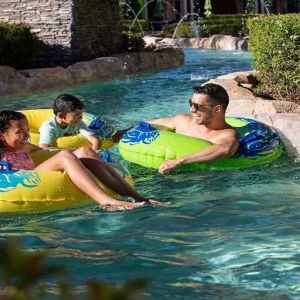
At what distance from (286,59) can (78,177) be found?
15.1ft

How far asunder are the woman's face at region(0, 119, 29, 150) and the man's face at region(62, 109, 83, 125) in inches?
45.2

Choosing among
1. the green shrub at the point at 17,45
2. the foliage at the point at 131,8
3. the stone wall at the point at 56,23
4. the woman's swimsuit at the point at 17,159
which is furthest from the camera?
the foliage at the point at 131,8

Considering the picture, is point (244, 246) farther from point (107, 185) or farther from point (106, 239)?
point (107, 185)

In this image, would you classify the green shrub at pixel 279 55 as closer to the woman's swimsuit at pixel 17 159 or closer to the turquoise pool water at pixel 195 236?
the turquoise pool water at pixel 195 236

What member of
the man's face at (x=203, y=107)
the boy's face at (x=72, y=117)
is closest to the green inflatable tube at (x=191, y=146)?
the man's face at (x=203, y=107)

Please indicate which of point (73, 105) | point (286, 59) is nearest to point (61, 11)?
point (286, 59)

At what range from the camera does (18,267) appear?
71 cm

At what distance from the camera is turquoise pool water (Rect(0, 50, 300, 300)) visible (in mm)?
3434

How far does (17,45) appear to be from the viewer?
51.3 ft

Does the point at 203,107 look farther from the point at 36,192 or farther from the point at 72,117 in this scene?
the point at 36,192

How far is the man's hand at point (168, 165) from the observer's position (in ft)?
20.1

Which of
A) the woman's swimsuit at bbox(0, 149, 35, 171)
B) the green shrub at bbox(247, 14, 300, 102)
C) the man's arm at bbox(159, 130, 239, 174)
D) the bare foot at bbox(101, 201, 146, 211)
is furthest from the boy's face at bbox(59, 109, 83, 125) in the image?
the green shrub at bbox(247, 14, 300, 102)

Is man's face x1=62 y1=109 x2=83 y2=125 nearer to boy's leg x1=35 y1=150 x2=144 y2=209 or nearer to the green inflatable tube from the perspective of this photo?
the green inflatable tube

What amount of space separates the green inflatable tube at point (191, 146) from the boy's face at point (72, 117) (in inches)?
27.0
